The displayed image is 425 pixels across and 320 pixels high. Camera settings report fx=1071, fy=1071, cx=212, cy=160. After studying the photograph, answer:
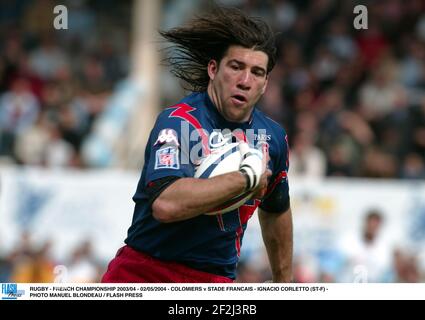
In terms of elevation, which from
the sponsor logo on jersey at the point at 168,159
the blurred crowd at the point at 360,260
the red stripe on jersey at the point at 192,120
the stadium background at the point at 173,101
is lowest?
the blurred crowd at the point at 360,260

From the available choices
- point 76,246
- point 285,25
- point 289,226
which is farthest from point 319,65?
point 289,226

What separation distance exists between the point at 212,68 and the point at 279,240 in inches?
49.7

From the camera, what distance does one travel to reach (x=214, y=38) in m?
6.74

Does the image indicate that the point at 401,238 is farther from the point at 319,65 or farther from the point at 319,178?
the point at 319,65

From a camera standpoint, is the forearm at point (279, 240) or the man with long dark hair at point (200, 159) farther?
the forearm at point (279, 240)

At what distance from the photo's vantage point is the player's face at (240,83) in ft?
20.9

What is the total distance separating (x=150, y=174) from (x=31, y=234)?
8.73 meters

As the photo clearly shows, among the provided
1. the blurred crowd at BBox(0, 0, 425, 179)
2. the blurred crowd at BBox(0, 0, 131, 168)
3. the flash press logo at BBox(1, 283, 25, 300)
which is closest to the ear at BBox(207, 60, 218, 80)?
the flash press logo at BBox(1, 283, 25, 300)


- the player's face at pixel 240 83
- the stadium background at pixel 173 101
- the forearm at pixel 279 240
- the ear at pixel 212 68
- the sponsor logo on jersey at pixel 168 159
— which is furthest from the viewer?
the stadium background at pixel 173 101

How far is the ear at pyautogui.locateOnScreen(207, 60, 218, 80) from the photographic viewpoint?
6.66m

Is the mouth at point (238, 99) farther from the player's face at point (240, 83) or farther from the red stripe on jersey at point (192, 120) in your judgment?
the red stripe on jersey at point (192, 120)

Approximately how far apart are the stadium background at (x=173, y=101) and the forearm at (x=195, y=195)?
6022mm

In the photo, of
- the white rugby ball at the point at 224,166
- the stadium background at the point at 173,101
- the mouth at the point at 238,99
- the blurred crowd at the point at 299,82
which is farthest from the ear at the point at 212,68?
the blurred crowd at the point at 299,82

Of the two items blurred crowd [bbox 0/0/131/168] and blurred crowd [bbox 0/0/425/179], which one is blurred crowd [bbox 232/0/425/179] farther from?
blurred crowd [bbox 0/0/131/168]
